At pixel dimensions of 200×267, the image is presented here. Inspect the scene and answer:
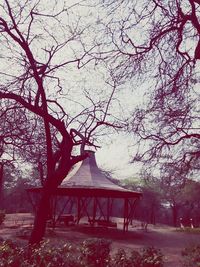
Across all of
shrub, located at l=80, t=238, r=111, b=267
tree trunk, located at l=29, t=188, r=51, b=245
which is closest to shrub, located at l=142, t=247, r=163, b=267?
shrub, located at l=80, t=238, r=111, b=267

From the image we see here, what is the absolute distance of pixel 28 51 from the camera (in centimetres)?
1192

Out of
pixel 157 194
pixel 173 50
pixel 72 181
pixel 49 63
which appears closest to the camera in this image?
pixel 173 50

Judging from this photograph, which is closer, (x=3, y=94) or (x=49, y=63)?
(x=3, y=94)

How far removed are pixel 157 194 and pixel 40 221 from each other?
201 feet

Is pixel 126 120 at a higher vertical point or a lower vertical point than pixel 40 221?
higher

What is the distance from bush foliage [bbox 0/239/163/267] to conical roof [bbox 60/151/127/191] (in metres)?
16.6

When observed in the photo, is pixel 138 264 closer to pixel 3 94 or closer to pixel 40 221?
pixel 40 221

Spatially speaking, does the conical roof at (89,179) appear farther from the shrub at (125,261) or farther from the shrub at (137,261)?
the shrub at (125,261)

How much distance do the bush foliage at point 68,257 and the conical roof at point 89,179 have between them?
1660 centimetres

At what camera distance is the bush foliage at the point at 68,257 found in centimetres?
807

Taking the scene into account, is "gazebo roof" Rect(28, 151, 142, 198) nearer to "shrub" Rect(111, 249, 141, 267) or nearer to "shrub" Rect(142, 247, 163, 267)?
"shrub" Rect(142, 247, 163, 267)

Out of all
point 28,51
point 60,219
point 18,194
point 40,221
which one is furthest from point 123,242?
point 18,194

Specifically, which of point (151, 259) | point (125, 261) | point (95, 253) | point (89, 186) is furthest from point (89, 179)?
point (125, 261)

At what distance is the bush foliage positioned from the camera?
26.5 ft
